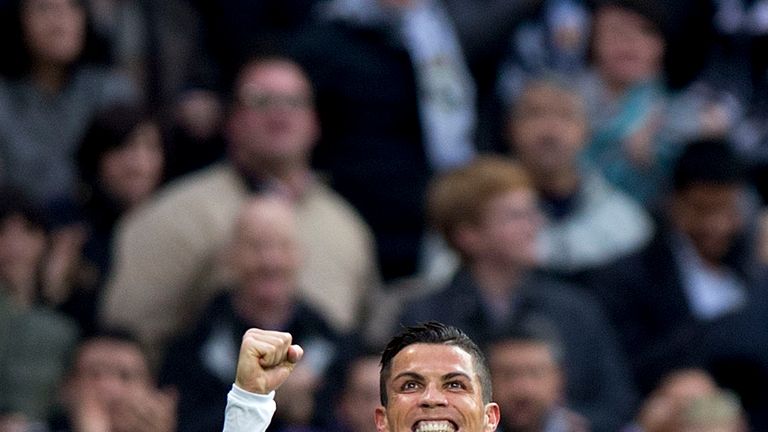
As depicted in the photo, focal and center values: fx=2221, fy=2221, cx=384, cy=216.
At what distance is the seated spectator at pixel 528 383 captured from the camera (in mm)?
9031

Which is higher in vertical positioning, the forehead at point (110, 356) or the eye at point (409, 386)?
the eye at point (409, 386)

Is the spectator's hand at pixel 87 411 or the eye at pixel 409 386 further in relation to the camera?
the spectator's hand at pixel 87 411

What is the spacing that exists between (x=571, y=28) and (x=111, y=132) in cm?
278

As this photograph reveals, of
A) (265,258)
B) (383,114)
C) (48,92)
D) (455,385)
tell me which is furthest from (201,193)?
(455,385)

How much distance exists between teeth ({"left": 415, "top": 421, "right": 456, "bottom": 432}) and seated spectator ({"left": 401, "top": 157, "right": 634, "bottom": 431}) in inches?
154

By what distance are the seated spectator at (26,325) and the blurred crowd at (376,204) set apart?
0.01 meters

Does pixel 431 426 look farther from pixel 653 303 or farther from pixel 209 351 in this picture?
pixel 653 303

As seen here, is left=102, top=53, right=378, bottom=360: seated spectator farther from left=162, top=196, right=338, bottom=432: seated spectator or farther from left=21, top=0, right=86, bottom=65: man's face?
left=21, top=0, right=86, bottom=65: man's face

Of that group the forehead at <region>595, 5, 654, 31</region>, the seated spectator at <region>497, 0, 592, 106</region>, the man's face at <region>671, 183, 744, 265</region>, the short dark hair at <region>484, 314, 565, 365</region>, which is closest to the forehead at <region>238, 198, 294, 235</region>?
the short dark hair at <region>484, 314, 565, 365</region>

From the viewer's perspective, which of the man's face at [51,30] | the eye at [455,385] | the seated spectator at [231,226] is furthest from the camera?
the man's face at [51,30]

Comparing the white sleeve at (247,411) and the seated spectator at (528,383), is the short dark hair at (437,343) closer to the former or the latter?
the white sleeve at (247,411)

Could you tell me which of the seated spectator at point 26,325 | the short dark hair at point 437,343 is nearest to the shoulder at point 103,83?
the seated spectator at point 26,325

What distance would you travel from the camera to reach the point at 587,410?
9578 mm

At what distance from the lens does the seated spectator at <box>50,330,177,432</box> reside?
9.14 metres
